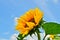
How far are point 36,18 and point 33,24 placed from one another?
7 cm

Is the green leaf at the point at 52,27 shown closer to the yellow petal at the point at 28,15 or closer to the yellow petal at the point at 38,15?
the yellow petal at the point at 38,15

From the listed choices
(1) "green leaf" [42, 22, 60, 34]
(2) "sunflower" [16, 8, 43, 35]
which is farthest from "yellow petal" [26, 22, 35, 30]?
(1) "green leaf" [42, 22, 60, 34]

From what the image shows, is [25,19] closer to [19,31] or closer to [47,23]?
[19,31]

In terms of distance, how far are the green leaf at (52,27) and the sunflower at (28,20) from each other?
0.09 meters

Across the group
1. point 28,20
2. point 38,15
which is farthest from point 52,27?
point 28,20

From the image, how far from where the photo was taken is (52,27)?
5.92ft

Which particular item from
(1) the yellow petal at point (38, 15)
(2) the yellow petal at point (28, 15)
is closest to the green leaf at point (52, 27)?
(1) the yellow petal at point (38, 15)

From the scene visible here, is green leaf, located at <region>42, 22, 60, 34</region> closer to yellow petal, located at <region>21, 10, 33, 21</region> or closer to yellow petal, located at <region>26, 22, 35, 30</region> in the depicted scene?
yellow petal, located at <region>26, 22, 35, 30</region>

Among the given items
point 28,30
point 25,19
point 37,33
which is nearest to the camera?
point 37,33

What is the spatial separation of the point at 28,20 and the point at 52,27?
11.6 inches

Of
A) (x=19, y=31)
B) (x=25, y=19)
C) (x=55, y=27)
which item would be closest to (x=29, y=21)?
(x=25, y=19)

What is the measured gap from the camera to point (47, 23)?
5.89ft

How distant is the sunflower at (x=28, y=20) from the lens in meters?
1.85

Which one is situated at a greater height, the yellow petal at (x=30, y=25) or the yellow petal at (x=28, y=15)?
A: the yellow petal at (x=28, y=15)
